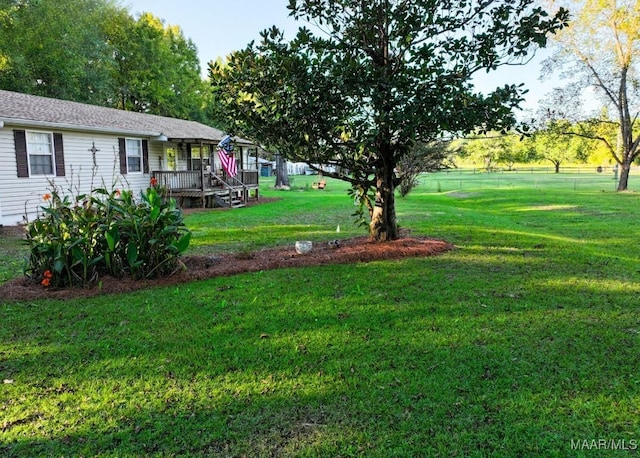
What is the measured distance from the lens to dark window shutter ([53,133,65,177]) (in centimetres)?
1256

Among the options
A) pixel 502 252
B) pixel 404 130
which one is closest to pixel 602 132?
pixel 502 252

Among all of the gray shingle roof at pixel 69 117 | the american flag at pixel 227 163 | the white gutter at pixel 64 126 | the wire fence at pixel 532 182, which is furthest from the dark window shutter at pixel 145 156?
the wire fence at pixel 532 182

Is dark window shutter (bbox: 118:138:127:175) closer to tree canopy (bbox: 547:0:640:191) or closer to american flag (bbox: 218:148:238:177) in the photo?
american flag (bbox: 218:148:238:177)

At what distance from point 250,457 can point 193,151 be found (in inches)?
778

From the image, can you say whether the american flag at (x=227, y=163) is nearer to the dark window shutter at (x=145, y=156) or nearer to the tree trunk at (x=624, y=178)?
the dark window shutter at (x=145, y=156)

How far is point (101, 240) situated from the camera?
217 inches

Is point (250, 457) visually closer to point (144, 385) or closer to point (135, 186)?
point (144, 385)

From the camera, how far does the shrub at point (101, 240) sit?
531 cm

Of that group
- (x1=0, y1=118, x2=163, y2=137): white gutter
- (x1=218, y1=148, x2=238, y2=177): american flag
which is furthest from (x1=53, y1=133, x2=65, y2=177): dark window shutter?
(x1=218, y1=148, x2=238, y2=177): american flag

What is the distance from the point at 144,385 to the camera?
3.04 metres

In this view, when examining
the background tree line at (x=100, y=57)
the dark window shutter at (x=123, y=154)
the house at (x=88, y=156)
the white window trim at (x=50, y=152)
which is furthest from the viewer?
the background tree line at (x=100, y=57)

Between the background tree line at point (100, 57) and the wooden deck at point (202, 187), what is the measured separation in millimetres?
13101

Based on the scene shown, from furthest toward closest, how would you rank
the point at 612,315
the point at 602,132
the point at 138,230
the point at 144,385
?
the point at 602,132 → the point at 138,230 → the point at 612,315 → the point at 144,385

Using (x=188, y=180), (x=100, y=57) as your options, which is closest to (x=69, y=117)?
(x=188, y=180)
